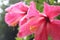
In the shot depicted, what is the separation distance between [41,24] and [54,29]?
26mm

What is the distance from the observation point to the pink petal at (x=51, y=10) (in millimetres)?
253

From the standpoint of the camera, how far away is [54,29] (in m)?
0.26

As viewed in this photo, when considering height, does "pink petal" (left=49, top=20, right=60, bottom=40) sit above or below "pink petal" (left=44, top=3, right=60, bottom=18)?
below

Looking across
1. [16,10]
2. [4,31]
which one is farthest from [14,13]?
[4,31]

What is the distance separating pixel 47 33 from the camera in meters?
0.27

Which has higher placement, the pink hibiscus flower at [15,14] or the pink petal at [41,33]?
the pink hibiscus flower at [15,14]

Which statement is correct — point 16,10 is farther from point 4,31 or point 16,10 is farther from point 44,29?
point 4,31

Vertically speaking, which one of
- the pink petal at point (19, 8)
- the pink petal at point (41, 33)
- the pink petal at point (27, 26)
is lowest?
the pink petal at point (41, 33)

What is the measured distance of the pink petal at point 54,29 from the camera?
0.25 metres

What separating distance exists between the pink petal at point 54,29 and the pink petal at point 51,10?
1 cm

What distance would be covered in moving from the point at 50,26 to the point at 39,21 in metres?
0.02

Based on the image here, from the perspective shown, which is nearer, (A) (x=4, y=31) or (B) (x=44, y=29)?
(B) (x=44, y=29)

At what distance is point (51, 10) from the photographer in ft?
0.85

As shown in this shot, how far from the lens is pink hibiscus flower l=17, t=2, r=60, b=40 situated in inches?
10.0
